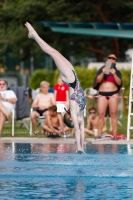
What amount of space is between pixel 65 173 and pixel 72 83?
2.78 metres

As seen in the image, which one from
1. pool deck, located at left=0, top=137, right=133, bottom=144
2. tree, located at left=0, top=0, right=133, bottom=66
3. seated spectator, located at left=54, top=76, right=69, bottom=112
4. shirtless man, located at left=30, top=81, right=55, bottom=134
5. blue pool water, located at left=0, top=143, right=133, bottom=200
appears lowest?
blue pool water, located at left=0, top=143, right=133, bottom=200

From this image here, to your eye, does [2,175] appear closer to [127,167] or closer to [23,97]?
[127,167]

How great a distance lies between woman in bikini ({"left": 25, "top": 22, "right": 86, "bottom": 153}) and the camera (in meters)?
12.7

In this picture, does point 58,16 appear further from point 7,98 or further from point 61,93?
point 7,98

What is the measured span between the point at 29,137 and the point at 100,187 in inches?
336

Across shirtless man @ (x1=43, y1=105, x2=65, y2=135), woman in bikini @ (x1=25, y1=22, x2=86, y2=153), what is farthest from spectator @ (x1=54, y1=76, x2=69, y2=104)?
woman in bikini @ (x1=25, y1=22, x2=86, y2=153)

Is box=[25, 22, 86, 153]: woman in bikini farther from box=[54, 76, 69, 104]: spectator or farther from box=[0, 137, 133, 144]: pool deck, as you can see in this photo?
box=[54, 76, 69, 104]: spectator

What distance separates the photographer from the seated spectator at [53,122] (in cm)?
1802

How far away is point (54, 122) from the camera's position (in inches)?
715

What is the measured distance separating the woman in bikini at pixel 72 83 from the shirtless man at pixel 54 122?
4.81 m

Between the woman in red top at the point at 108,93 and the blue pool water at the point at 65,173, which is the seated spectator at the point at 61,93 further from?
the blue pool water at the point at 65,173

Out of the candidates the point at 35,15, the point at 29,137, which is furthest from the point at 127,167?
the point at 35,15

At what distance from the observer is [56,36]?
143ft

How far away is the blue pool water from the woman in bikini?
1.42ft
